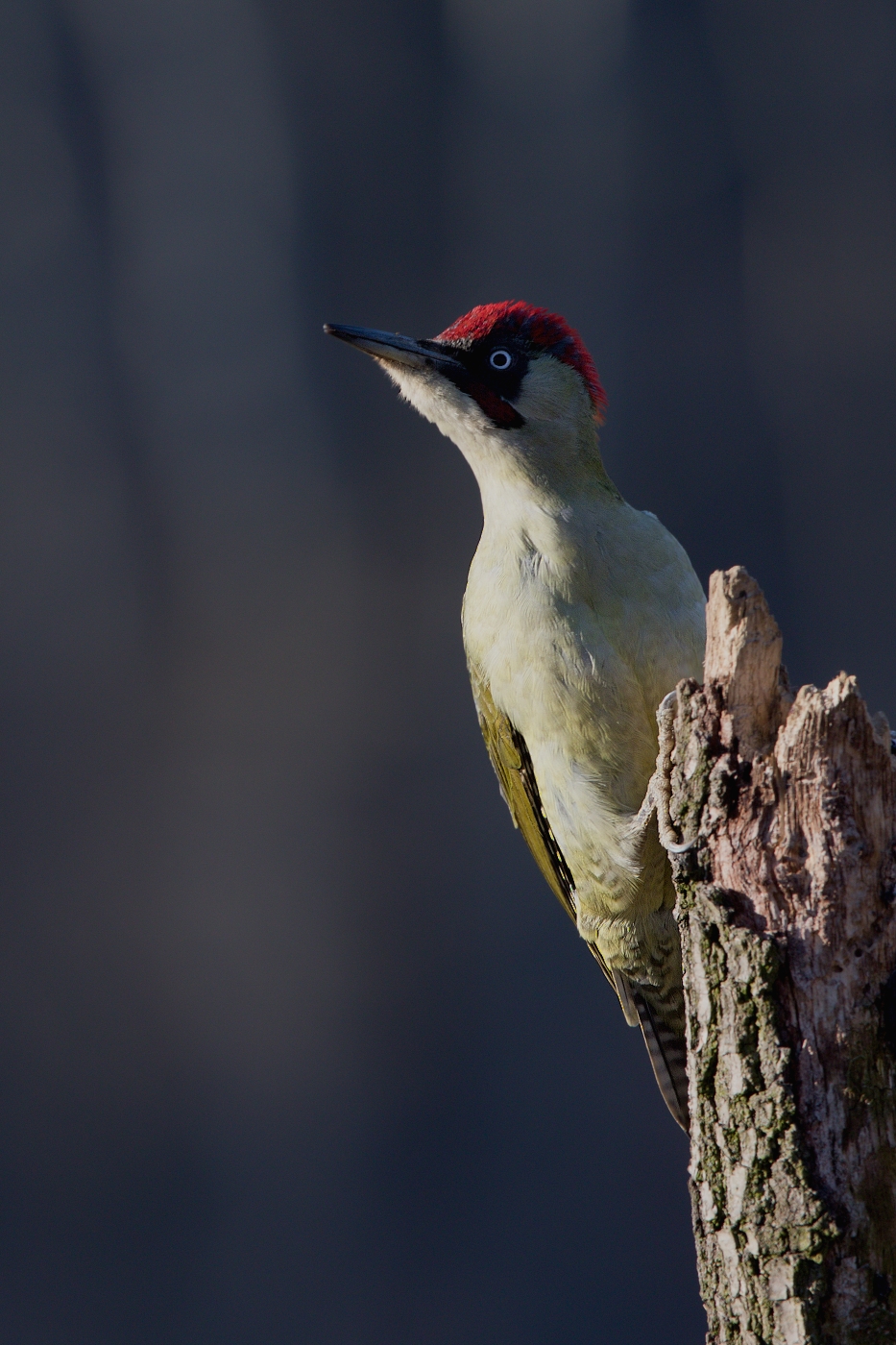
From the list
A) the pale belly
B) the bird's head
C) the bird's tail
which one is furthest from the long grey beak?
the bird's tail

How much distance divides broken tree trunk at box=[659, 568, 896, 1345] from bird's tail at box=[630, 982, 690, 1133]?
48.3 inches

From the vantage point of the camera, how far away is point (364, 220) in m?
5.10

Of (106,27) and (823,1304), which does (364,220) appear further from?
(823,1304)

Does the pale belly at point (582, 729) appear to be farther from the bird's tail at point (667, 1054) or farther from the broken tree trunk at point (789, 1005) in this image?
the broken tree trunk at point (789, 1005)

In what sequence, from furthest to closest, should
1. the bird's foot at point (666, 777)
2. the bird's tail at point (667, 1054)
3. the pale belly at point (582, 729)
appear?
the bird's tail at point (667, 1054) < the pale belly at point (582, 729) < the bird's foot at point (666, 777)

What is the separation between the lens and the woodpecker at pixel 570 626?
277cm

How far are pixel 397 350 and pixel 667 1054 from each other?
1882 millimetres

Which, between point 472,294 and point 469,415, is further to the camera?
point 472,294

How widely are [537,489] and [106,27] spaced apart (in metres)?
3.31

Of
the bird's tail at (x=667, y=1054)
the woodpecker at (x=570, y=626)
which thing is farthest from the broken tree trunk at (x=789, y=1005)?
the bird's tail at (x=667, y=1054)

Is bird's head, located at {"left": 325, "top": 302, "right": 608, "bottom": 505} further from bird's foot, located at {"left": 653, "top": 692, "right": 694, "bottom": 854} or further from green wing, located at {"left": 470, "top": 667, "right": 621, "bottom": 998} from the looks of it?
bird's foot, located at {"left": 653, "top": 692, "right": 694, "bottom": 854}

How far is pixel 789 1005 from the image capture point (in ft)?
6.05

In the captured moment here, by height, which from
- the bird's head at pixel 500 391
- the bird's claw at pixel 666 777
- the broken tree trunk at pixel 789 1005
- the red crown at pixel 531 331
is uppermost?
the red crown at pixel 531 331

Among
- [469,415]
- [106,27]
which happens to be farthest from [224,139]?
[469,415]
